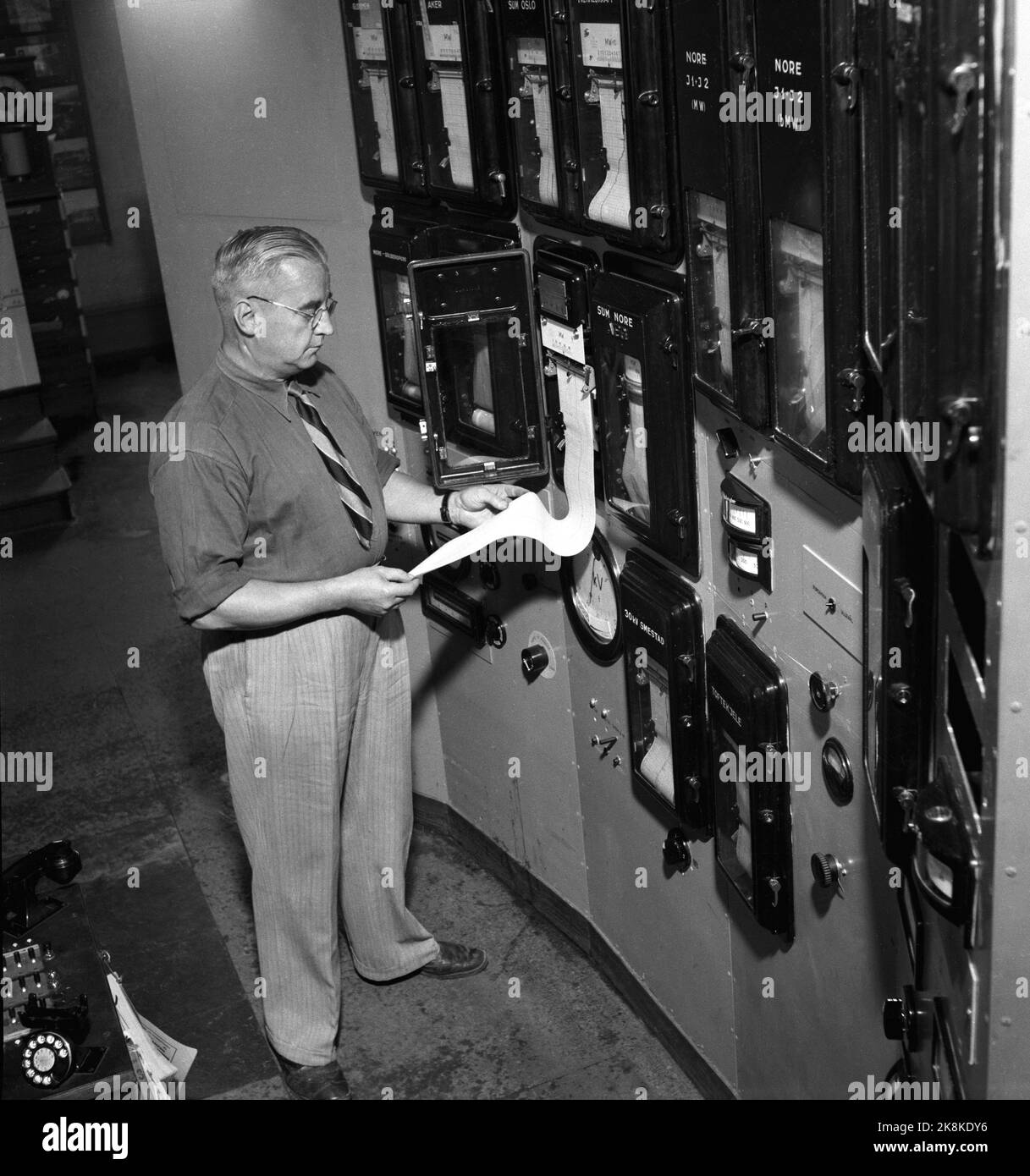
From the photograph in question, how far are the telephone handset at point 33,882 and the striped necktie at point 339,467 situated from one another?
890 millimetres

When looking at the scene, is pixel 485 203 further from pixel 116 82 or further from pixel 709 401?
pixel 116 82

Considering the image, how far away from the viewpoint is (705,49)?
7.15ft

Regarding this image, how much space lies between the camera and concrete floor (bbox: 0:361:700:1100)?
11.3 ft

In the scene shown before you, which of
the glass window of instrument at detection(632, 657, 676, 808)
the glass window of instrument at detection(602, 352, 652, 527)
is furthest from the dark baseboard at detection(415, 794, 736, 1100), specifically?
the glass window of instrument at detection(602, 352, 652, 527)

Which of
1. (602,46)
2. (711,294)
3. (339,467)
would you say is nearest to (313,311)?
(339,467)

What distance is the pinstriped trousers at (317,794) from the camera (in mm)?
3104

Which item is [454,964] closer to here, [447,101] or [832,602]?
[832,602]

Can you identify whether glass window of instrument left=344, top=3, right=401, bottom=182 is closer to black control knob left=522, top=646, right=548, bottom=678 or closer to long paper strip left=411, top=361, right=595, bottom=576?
long paper strip left=411, top=361, right=595, bottom=576

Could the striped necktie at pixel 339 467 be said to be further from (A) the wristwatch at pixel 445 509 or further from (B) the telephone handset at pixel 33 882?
(B) the telephone handset at pixel 33 882

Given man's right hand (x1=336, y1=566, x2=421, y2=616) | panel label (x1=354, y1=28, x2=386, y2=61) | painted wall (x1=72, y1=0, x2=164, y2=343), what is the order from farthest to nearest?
painted wall (x1=72, y1=0, x2=164, y2=343)
panel label (x1=354, y1=28, x2=386, y2=61)
man's right hand (x1=336, y1=566, x2=421, y2=616)

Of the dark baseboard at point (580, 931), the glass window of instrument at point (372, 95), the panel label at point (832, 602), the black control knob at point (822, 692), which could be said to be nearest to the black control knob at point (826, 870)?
the black control knob at point (822, 692)

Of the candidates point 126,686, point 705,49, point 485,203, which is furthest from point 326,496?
point 126,686

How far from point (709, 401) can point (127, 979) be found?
236 centimetres

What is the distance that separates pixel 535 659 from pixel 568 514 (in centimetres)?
56
